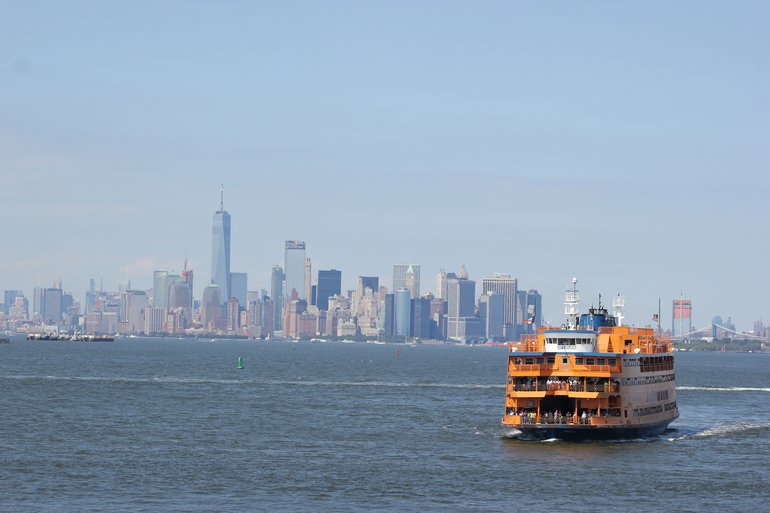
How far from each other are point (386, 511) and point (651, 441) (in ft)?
112

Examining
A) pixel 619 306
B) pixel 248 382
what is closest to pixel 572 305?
pixel 619 306

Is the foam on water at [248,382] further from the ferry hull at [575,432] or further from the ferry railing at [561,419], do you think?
the ferry railing at [561,419]

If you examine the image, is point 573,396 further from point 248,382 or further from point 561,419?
point 248,382

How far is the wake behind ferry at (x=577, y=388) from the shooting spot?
8306cm

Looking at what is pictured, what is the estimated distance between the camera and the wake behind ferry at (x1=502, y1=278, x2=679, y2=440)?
273 ft

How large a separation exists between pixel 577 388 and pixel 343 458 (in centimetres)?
1656

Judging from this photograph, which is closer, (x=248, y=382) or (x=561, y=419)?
(x=561, y=419)

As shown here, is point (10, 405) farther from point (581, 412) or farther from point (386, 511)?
point (386, 511)

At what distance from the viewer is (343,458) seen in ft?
252

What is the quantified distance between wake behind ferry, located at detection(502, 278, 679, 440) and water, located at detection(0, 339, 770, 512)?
1.38 meters

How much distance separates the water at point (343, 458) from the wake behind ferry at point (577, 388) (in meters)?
1.38

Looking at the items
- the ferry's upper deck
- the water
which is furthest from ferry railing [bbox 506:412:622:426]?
the ferry's upper deck

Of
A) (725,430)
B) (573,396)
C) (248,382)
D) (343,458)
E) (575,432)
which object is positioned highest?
(573,396)

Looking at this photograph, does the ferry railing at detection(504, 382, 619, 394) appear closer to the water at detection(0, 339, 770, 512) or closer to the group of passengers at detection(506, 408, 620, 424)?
the group of passengers at detection(506, 408, 620, 424)
